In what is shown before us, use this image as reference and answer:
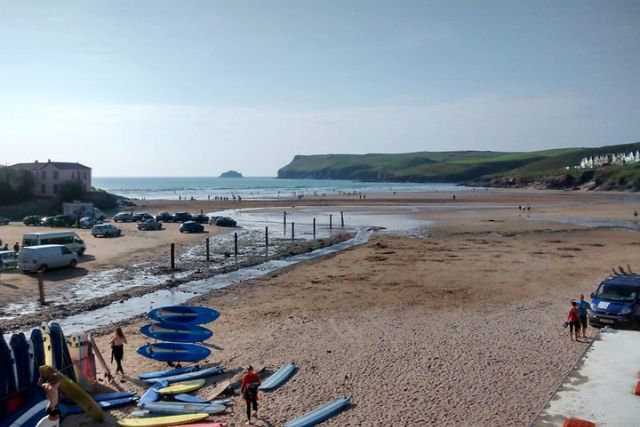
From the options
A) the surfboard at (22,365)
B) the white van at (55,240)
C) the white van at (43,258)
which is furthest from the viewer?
the white van at (55,240)

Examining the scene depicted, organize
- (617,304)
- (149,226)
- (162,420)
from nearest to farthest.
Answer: (162,420)
(617,304)
(149,226)

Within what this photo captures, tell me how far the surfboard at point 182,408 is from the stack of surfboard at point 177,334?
342 cm

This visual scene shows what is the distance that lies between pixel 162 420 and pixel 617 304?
16559 mm

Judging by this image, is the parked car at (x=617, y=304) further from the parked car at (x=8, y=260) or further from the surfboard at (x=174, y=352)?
the parked car at (x=8, y=260)

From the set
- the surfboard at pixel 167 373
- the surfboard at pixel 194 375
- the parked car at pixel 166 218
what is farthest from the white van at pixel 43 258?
the parked car at pixel 166 218

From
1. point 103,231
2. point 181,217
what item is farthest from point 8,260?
point 181,217

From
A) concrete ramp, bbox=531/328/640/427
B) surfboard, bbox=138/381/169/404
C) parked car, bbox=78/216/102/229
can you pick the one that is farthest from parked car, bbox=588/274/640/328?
parked car, bbox=78/216/102/229

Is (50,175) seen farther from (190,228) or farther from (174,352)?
(174,352)

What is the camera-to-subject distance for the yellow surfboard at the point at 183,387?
15.7 meters

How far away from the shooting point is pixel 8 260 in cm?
3462

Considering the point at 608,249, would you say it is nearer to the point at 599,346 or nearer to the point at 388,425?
the point at 599,346

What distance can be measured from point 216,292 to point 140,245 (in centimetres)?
1975

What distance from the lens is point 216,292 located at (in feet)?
98.8

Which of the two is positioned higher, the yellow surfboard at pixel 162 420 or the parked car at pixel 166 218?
the parked car at pixel 166 218
